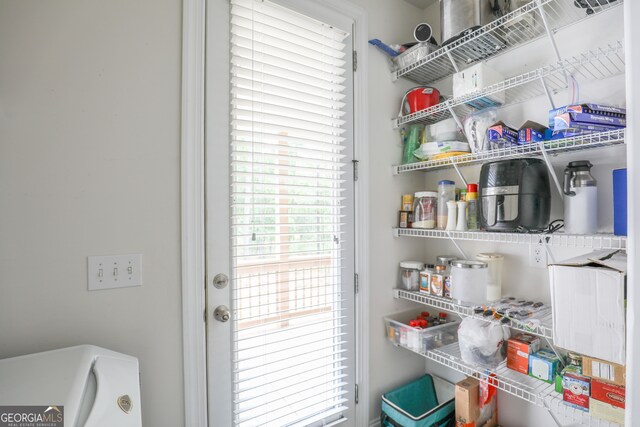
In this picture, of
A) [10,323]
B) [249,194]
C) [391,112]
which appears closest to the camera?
[10,323]

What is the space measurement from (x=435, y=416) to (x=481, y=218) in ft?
3.22

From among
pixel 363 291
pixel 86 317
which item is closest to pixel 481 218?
pixel 363 291

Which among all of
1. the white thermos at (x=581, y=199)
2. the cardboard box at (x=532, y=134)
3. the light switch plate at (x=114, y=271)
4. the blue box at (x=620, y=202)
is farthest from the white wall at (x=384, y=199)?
the light switch plate at (x=114, y=271)

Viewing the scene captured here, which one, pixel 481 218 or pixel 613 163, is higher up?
pixel 613 163

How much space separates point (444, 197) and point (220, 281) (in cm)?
118

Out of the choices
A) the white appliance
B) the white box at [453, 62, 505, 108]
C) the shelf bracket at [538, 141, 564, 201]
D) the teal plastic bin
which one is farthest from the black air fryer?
the white appliance

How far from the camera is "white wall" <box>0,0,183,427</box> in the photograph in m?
0.96

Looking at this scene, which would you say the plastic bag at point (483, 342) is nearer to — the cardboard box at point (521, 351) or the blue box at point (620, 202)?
the cardboard box at point (521, 351)

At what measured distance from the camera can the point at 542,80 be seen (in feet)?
3.95

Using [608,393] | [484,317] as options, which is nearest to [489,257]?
[484,317]

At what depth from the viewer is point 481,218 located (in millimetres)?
1366

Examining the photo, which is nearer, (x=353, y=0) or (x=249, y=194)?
(x=249, y=194)

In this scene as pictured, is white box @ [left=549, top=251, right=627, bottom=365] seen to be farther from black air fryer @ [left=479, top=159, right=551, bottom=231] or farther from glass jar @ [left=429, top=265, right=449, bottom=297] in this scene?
glass jar @ [left=429, top=265, right=449, bottom=297]

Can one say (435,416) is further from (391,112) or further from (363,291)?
(391,112)
